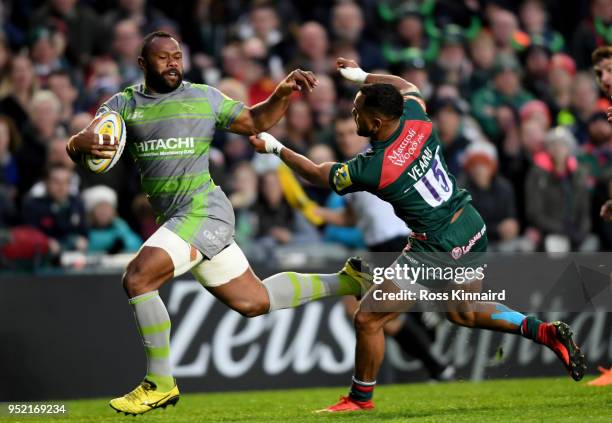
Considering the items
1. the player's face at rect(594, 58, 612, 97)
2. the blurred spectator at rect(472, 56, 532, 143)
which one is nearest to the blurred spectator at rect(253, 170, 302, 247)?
the blurred spectator at rect(472, 56, 532, 143)

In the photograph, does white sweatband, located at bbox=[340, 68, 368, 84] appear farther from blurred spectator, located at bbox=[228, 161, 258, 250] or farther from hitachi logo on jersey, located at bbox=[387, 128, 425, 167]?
blurred spectator, located at bbox=[228, 161, 258, 250]

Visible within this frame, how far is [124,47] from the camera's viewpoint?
15.5 meters

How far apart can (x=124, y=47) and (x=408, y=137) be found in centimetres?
680

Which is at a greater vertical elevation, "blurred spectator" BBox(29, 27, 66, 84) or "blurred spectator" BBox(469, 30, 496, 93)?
"blurred spectator" BBox(29, 27, 66, 84)

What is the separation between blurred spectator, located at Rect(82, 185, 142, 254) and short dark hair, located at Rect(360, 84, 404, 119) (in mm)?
4633

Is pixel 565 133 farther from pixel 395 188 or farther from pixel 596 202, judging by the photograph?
pixel 395 188

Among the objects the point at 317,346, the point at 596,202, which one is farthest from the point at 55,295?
the point at 596,202

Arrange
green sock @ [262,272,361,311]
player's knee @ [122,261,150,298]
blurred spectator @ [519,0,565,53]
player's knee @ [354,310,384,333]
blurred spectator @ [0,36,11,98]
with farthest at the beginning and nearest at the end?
blurred spectator @ [519,0,565,53]
blurred spectator @ [0,36,11,98]
green sock @ [262,272,361,311]
player's knee @ [354,310,384,333]
player's knee @ [122,261,150,298]

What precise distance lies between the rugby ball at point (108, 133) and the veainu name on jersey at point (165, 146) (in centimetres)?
20

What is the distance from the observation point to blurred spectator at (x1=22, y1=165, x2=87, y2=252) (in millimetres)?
13258

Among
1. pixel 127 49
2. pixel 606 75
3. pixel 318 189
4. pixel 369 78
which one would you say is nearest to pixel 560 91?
pixel 318 189

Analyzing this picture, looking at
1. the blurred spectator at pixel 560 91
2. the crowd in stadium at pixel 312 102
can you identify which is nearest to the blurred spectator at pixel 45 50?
the crowd in stadium at pixel 312 102

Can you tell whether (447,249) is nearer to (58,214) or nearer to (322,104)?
(58,214)

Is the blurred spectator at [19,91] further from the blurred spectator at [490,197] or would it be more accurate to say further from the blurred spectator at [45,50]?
the blurred spectator at [490,197]
